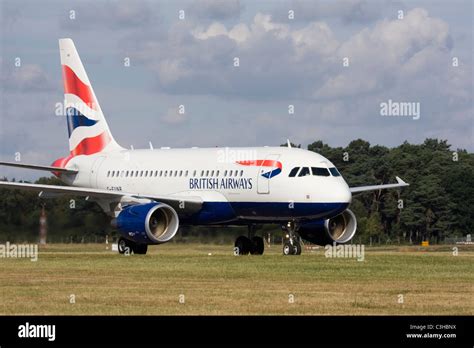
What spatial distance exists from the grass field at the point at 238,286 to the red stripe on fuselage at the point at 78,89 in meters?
16.4

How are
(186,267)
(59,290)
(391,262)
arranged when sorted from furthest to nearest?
(391,262) → (186,267) → (59,290)

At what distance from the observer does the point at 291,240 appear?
47906 millimetres

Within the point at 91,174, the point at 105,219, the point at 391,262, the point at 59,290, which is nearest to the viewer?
the point at 59,290

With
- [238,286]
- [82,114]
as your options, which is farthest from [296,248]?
[238,286]

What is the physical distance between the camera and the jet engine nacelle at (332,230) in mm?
50781

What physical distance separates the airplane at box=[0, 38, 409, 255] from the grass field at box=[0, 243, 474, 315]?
9.82 ft

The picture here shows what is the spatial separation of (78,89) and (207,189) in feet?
39.5

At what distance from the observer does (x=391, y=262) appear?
42000 mm

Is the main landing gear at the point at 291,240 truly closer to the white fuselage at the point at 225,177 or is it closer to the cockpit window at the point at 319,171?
the white fuselage at the point at 225,177

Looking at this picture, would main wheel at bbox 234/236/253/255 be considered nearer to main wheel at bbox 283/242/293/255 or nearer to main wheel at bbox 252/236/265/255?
main wheel at bbox 252/236/265/255

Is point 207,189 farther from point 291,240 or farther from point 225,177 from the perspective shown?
point 291,240

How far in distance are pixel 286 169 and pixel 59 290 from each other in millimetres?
19641
